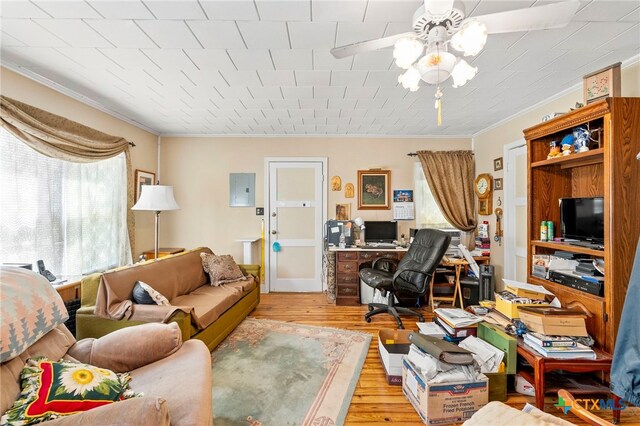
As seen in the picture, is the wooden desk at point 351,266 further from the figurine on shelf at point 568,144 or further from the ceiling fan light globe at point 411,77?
the ceiling fan light globe at point 411,77

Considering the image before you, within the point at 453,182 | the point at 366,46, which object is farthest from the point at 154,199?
the point at 453,182

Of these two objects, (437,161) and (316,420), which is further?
(437,161)

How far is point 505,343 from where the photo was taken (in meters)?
1.82

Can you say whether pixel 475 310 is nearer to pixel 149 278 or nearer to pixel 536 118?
pixel 536 118

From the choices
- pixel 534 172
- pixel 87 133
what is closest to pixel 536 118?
pixel 534 172

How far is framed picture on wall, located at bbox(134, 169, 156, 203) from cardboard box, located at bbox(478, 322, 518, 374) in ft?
13.8

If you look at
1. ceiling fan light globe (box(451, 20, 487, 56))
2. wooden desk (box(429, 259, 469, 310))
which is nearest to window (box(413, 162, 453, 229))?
wooden desk (box(429, 259, 469, 310))

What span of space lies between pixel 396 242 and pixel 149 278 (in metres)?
3.11

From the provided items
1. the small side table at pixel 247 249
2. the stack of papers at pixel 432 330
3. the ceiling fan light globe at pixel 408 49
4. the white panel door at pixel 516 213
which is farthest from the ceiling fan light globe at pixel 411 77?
the small side table at pixel 247 249

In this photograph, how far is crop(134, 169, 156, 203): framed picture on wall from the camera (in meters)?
3.67

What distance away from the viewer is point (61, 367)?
A: 1147 mm

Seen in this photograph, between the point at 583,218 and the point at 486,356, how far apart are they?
1.28m

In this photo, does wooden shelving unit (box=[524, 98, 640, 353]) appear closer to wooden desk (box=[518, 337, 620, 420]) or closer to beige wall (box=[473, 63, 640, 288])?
wooden desk (box=[518, 337, 620, 420])

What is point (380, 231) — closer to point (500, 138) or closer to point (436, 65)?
point (500, 138)
